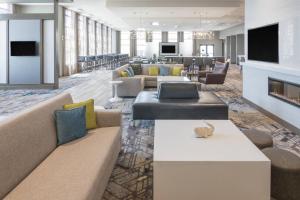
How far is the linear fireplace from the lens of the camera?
16.4 ft

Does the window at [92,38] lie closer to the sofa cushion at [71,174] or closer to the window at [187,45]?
the window at [187,45]

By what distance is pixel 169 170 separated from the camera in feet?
8.20

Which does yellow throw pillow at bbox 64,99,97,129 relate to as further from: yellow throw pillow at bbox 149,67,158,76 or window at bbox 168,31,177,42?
window at bbox 168,31,177,42

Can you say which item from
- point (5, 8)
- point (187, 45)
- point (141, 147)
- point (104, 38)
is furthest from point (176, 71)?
point (187, 45)

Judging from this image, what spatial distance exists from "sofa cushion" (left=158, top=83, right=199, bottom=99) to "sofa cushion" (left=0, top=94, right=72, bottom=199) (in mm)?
2474

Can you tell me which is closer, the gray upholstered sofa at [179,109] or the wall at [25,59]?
the gray upholstered sofa at [179,109]

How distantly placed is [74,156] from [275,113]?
14.1ft

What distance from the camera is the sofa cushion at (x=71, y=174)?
6.66ft

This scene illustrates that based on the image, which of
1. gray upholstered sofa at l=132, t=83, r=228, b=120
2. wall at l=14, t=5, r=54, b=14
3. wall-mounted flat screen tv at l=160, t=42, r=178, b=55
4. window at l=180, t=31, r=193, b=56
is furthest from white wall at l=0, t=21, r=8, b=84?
window at l=180, t=31, r=193, b=56

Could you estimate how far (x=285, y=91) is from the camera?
5.39 meters

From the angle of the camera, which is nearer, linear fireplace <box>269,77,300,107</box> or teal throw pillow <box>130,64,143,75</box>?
linear fireplace <box>269,77,300,107</box>

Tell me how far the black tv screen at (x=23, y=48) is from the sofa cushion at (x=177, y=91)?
6.91m

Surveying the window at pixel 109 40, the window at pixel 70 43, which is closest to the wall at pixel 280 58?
the window at pixel 70 43

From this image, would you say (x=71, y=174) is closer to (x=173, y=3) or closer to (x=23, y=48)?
(x=23, y=48)
